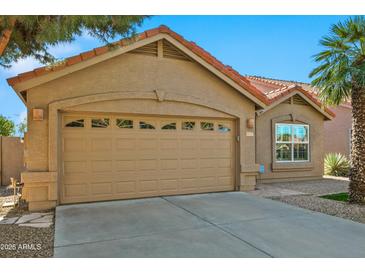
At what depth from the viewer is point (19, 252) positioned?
4676 mm

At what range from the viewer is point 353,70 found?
8.33 meters

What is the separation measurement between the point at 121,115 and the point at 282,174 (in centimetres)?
850

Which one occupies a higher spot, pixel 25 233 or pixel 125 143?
pixel 125 143

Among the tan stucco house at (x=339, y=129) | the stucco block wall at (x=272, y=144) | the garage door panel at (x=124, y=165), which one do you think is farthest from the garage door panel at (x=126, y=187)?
the tan stucco house at (x=339, y=129)

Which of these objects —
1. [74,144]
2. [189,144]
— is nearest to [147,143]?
[189,144]

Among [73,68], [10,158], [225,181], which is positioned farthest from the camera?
[10,158]

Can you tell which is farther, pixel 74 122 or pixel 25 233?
pixel 74 122

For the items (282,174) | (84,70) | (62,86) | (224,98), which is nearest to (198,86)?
(224,98)

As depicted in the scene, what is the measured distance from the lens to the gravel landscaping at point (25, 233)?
185 inches

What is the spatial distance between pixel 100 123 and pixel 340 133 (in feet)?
59.0

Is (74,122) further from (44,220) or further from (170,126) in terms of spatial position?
(170,126)

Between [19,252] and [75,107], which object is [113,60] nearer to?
[75,107]

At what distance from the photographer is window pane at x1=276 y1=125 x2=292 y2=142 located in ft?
44.2

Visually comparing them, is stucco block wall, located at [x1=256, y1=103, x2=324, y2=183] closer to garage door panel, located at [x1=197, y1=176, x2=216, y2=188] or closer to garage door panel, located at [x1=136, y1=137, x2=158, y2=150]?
garage door panel, located at [x1=197, y1=176, x2=216, y2=188]
